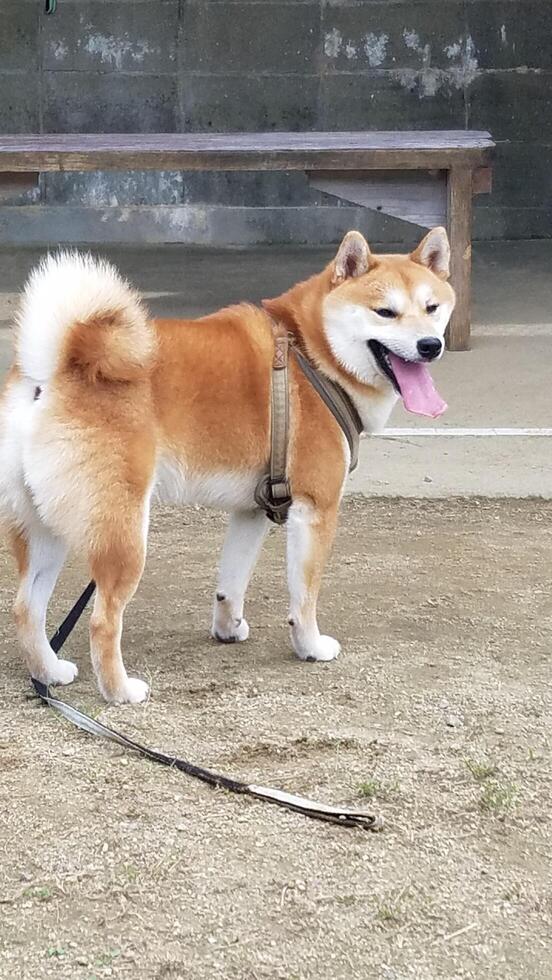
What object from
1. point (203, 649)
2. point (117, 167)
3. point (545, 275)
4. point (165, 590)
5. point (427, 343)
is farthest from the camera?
point (545, 275)

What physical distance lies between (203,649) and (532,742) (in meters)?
1.03

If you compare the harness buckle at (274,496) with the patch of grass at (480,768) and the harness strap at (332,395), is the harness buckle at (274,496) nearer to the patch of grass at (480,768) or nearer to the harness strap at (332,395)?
the harness strap at (332,395)

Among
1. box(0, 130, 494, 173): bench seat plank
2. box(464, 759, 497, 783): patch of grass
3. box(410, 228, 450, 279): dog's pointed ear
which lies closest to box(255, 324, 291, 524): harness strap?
box(410, 228, 450, 279): dog's pointed ear

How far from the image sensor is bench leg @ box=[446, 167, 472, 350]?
665 cm

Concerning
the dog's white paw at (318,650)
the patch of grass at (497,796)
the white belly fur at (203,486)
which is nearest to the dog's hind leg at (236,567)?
the white belly fur at (203,486)

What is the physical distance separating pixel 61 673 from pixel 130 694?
242 mm

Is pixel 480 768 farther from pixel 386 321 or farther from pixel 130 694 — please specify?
pixel 386 321

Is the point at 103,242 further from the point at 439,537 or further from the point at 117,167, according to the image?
the point at 439,537

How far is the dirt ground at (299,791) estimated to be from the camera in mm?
2244

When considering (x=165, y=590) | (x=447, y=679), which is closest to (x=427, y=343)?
(x=447, y=679)

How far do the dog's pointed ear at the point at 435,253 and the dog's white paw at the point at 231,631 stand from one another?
3.79ft

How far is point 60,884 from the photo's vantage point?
2406mm

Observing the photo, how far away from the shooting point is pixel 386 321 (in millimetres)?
3359

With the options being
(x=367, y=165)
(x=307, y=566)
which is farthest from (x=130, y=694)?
(x=367, y=165)
